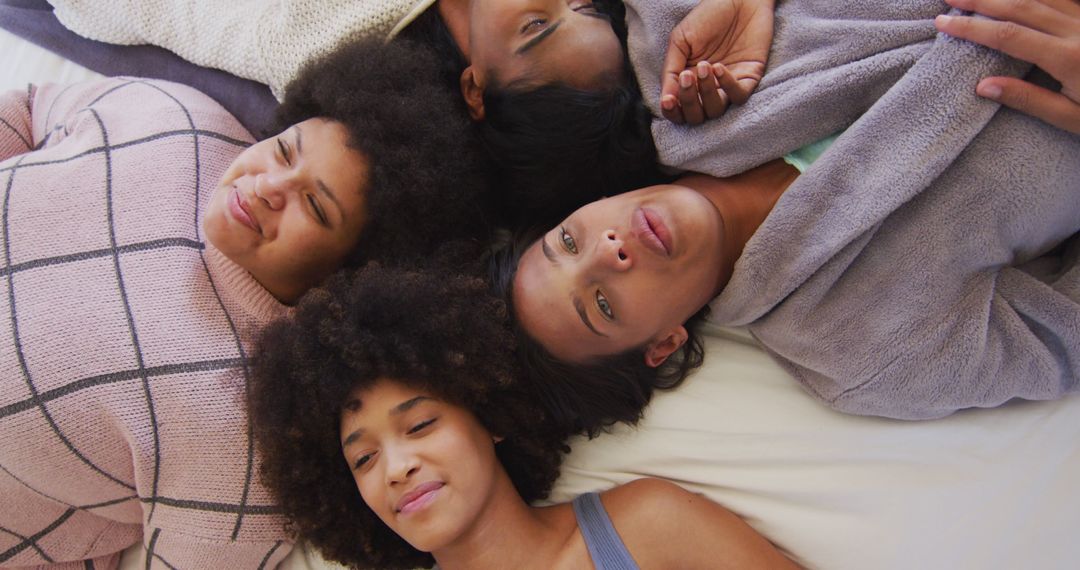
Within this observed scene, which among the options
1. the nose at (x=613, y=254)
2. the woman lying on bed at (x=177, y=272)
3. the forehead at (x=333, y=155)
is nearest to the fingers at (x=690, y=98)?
the nose at (x=613, y=254)

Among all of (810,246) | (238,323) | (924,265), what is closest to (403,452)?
(238,323)

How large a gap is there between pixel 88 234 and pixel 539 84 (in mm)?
687

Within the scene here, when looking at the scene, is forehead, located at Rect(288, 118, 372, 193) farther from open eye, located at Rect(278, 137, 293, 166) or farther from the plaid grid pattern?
the plaid grid pattern

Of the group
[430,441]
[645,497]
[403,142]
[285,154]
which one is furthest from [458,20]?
[645,497]

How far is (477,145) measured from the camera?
119 centimetres

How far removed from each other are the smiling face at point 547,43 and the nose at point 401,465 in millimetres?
556

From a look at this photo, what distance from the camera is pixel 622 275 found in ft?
3.19

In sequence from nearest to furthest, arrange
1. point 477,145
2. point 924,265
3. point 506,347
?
point 924,265 < point 506,347 < point 477,145

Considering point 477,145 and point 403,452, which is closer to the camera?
point 403,452

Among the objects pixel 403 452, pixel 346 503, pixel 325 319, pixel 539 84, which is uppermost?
pixel 539 84

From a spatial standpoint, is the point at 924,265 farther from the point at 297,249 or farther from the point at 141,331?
the point at 141,331

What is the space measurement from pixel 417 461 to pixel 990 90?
0.81 meters

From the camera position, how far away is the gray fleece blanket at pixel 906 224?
0.91 metres

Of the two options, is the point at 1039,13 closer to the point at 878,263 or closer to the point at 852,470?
the point at 878,263
